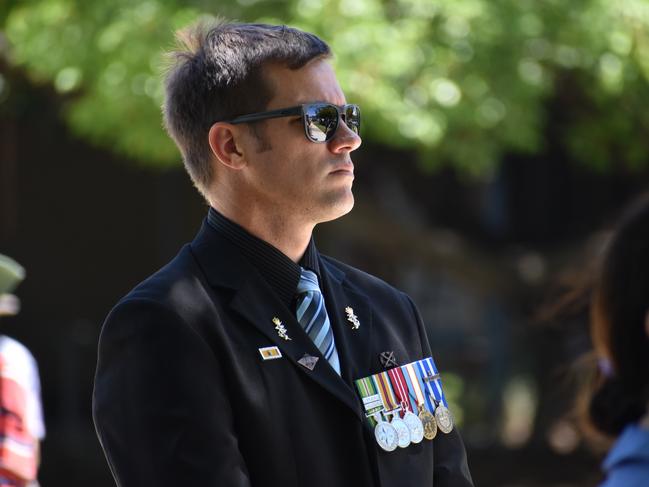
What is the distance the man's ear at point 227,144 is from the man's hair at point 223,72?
2cm

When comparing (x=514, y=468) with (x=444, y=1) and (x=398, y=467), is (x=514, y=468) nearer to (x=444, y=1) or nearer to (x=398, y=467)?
(x=444, y=1)

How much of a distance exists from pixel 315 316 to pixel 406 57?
14.9 ft

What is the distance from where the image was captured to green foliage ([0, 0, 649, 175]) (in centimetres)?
641

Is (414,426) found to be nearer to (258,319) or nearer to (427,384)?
(427,384)

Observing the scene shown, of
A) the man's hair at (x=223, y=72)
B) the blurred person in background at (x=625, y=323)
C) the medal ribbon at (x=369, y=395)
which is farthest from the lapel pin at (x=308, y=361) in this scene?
the blurred person in background at (x=625, y=323)

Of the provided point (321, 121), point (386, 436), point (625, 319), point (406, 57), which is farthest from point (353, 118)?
point (406, 57)

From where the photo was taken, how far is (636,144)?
9016mm

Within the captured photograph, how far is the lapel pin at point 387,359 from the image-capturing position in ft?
7.40

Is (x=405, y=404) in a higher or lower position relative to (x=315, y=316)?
lower

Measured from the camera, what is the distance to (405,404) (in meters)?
2.24

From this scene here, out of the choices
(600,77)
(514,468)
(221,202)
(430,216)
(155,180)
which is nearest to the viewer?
(221,202)

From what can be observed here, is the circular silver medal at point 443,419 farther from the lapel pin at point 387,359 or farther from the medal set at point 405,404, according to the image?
the lapel pin at point 387,359

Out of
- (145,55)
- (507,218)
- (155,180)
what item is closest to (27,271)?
(155,180)

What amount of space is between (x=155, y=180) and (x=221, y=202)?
1025cm
